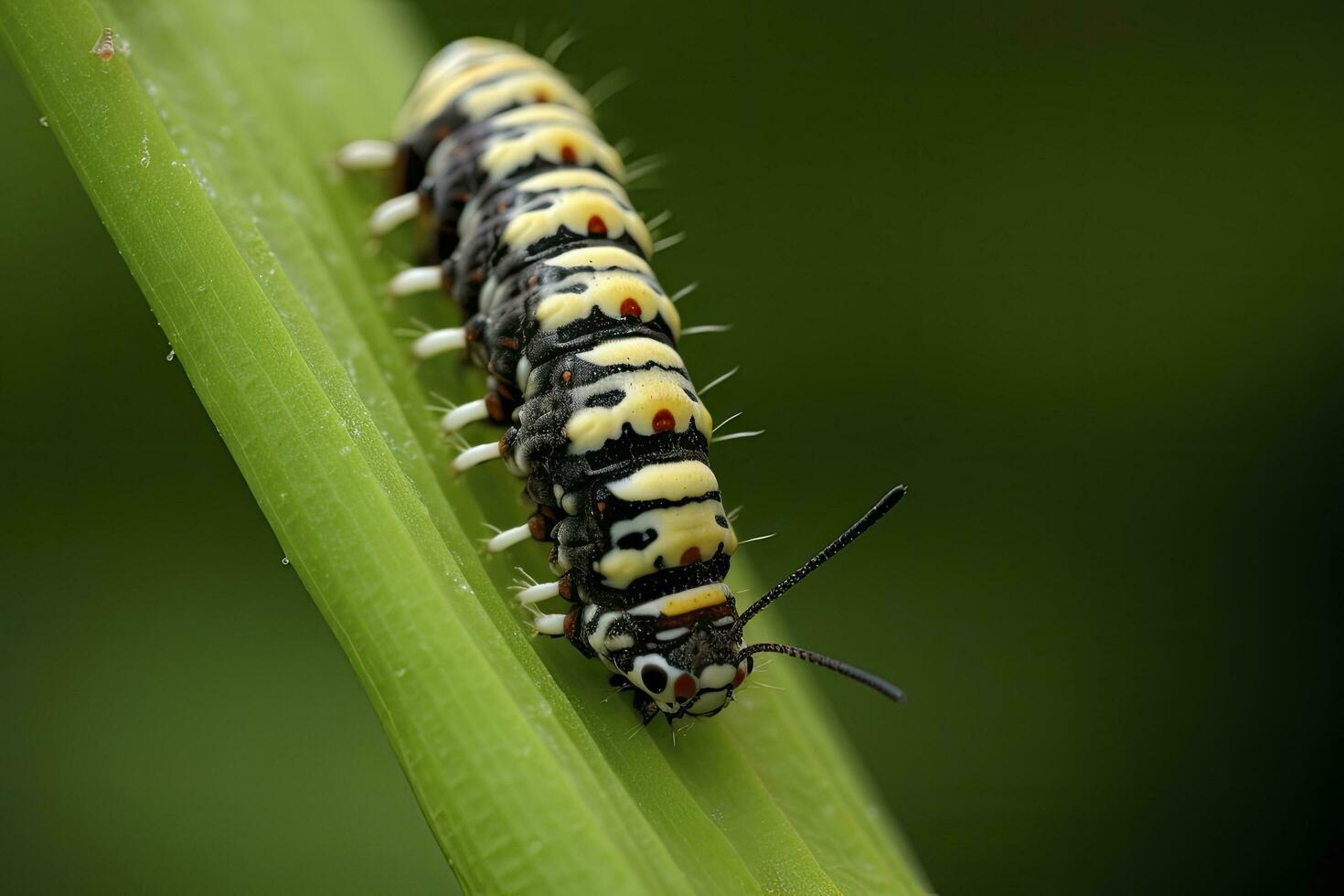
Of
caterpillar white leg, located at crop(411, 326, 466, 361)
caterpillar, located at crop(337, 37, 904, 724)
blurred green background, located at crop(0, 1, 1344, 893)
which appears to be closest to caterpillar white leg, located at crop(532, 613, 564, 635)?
caterpillar, located at crop(337, 37, 904, 724)

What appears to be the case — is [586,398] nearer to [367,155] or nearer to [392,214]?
[392,214]

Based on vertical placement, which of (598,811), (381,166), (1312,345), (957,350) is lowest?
(1312,345)

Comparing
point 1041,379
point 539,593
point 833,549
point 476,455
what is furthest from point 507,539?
point 1041,379

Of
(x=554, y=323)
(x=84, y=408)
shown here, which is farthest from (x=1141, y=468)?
(x=84, y=408)

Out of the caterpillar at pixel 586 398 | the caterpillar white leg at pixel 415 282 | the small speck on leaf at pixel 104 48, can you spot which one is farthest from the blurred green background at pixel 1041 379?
the small speck on leaf at pixel 104 48

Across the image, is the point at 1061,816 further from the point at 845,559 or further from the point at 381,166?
the point at 381,166

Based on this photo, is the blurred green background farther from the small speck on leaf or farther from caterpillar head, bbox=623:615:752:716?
the small speck on leaf

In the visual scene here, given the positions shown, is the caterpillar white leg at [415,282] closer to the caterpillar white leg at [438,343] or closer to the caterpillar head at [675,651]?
the caterpillar white leg at [438,343]
